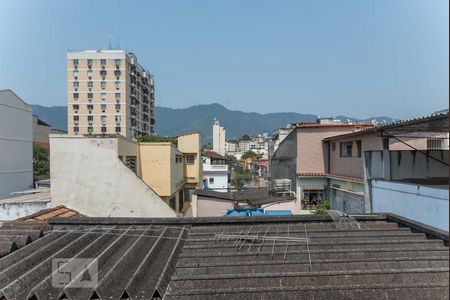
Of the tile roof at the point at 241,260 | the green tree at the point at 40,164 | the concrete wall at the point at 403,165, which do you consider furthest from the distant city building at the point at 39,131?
the tile roof at the point at 241,260

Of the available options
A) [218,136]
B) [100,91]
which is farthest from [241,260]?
[218,136]

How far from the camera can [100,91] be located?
235ft

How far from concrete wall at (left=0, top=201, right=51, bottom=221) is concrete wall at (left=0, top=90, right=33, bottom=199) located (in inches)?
595

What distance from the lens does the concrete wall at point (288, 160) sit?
2126 cm

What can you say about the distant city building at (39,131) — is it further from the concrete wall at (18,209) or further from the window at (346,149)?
the window at (346,149)

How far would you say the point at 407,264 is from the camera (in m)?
3.46

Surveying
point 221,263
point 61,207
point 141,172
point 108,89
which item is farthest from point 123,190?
point 108,89

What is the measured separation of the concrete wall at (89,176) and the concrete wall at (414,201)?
8.96 meters

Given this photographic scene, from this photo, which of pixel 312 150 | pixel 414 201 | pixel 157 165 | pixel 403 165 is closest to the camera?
pixel 414 201

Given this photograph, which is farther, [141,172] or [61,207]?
[141,172]

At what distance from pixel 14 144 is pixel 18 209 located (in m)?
17.8

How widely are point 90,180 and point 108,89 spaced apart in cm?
6154

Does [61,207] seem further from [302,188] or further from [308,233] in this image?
[302,188]

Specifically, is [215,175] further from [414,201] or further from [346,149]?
[414,201]
